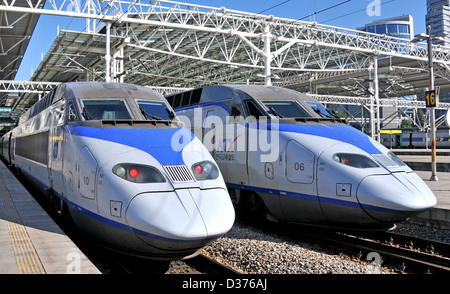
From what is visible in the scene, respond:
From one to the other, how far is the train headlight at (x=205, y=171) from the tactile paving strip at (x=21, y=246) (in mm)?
2615

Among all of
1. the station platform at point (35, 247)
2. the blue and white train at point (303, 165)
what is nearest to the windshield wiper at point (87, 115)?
the station platform at point (35, 247)

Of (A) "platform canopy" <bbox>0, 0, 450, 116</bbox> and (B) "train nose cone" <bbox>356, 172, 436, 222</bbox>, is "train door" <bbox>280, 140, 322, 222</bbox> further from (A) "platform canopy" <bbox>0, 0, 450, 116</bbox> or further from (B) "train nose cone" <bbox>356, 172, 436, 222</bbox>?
(A) "platform canopy" <bbox>0, 0, 450, 116</bbox>

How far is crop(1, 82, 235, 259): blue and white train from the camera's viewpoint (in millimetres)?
6145

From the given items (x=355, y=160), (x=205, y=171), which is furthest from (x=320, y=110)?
(x=205, y=171)

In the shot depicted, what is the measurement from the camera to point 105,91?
8805mm

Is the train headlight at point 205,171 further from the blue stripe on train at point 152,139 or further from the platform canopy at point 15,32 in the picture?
the platform canopy at point 15,32

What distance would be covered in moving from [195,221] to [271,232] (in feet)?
13.5

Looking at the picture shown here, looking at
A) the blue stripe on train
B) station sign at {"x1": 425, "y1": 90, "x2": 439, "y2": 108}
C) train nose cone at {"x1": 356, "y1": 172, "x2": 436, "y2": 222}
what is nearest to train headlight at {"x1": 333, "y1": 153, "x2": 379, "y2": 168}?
train nose cone at {"x1": 356, "y1": 172, "x2": 436, "y2": 222}

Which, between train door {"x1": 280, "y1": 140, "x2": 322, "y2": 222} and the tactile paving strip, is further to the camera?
train door {"x1": 280, "y1": 140, "x2": 322, "y2": 222}

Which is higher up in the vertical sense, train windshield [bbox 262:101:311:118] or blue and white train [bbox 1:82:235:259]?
train windshield [bbox 262:101:311:118]

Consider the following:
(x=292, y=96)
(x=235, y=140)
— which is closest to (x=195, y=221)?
(x=235, y=140)

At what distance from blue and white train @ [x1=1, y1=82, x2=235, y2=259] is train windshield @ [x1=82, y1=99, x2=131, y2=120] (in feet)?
0.06
